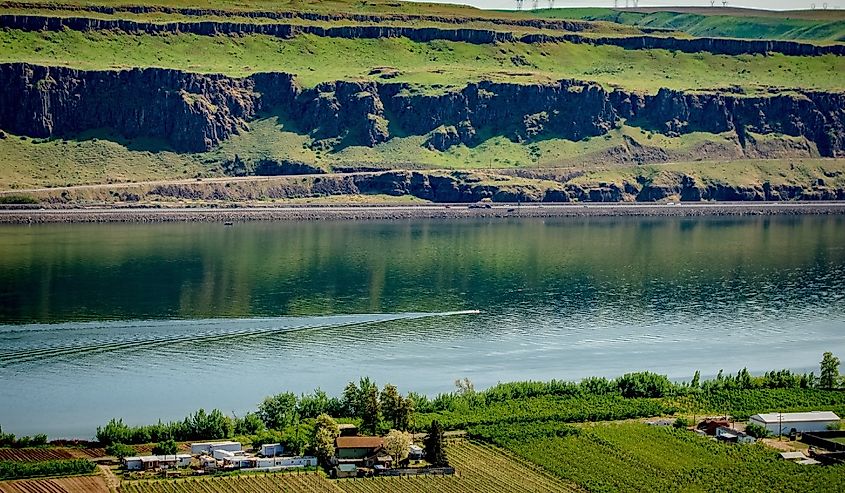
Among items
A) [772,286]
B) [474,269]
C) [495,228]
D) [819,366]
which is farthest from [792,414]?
[495,228]

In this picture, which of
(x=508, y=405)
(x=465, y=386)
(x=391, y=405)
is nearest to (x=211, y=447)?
(x=391, y=405)

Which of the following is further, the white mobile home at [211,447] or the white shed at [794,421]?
the white shed at [794,421]

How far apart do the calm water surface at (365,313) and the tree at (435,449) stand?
1480 cm

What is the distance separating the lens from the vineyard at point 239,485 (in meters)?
69.0

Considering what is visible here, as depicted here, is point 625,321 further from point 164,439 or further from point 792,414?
point 164,439

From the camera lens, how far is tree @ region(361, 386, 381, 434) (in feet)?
263

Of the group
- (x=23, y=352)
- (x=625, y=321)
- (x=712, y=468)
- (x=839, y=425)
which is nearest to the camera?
(x=712, y=468)

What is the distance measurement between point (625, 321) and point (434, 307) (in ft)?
48.4

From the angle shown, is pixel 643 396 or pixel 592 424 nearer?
pixel 592 424

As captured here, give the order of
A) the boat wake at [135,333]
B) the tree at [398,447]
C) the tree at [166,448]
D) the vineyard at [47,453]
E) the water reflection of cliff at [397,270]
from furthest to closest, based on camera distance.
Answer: the water reflection of cliff at [397,270] < the boat wake at [135,333] < the tree at [166,448] < the tree at [398,447] < the vineyard at [47,453]

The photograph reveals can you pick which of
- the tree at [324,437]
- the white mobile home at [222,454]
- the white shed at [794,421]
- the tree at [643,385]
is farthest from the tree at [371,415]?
the white shed at [794,421]

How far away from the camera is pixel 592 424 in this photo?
271 feet

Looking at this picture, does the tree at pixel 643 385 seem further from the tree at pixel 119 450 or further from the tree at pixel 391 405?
the tree at pixel 119 450

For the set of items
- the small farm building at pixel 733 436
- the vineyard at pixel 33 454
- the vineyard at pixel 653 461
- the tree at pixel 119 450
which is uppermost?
the small farm building at pixel 733 436
